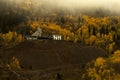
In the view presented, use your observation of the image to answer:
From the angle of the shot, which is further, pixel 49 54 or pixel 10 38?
pixel 10 38

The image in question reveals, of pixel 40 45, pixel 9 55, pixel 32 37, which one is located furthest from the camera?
pixel 32 37

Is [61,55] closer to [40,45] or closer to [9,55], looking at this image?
[40,45]

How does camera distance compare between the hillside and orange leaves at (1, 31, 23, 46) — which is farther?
orange leaves at (1, 31, 23, 46)

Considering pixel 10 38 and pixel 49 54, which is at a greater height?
pixel 10 38

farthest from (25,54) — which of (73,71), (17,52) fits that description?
(73,71)

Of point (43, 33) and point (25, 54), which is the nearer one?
point (25, 54)

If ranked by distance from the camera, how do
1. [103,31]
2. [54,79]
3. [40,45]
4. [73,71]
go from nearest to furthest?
[54,79] < [73,71] < [40,45] < [103,31]

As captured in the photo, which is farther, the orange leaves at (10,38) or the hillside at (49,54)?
the orange leaves at (10,38)
